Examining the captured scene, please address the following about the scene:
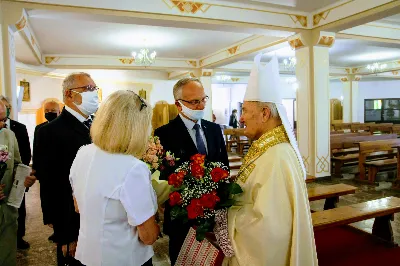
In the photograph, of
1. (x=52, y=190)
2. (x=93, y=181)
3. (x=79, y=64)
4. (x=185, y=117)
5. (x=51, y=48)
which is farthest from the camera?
(x=79, y=64)

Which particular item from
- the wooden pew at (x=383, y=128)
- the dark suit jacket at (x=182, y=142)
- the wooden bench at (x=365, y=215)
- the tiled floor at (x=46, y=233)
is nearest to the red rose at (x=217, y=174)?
the dark suit jacket at (x=182, y=142)

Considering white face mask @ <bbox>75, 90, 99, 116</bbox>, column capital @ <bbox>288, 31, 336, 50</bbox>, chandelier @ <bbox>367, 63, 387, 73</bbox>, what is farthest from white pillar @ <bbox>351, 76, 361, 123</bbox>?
white face mask @ <bbox>75, 90, 99, 116</bbox>

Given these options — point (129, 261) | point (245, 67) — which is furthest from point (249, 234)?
point (245, 67)

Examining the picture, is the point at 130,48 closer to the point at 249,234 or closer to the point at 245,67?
the point at 245,67

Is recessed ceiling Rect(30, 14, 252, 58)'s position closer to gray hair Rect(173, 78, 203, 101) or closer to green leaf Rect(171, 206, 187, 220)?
gray hair Rect(173, 78, 203, 101)

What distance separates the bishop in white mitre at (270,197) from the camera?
1.33 meters

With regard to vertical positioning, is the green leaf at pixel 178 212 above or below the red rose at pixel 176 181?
below

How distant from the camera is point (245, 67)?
1125 centimetres

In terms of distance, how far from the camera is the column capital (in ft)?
19.4

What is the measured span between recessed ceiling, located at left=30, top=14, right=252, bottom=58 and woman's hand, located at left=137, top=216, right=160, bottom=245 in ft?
18.8

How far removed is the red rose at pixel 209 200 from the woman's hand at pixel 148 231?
0.71 feet

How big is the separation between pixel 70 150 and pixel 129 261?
2.51 ft

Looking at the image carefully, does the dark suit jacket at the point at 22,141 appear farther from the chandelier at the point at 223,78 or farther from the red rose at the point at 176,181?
the chandelier at the point at 223,78

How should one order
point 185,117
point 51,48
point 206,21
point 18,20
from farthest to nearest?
1. point 51,48
2. point 206,21
3. point 18,20
4. point 185,117
